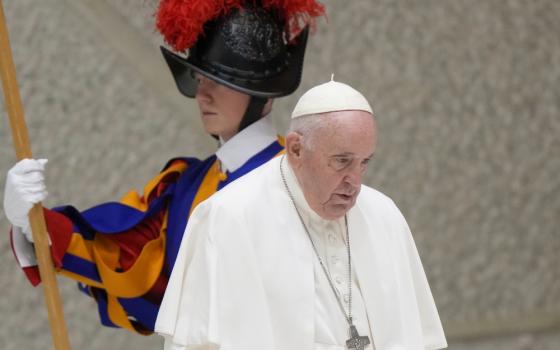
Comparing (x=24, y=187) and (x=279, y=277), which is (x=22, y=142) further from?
(x=279, y=277)

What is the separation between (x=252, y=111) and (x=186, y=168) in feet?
0.93

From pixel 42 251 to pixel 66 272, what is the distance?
0.12 meters

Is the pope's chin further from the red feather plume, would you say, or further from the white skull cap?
the red feather plume

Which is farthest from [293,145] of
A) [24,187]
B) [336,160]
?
[24,187]

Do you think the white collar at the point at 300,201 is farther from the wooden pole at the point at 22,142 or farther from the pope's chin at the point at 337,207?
the wooden pole at the point at 22,142

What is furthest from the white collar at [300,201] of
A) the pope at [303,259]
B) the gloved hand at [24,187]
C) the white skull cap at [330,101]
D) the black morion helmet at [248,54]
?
the gloved hand at [24,187]

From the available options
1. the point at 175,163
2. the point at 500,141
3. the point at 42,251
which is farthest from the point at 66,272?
the point at 500,141

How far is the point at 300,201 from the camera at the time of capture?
236 cm

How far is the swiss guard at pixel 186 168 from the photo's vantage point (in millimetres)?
2820

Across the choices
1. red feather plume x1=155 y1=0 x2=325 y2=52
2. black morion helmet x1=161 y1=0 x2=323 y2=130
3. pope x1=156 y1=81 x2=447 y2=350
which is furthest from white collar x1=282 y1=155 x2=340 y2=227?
red feather plume x1=155 y1=0 x2=325 y2=52

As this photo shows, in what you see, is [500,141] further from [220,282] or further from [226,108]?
[220,282]

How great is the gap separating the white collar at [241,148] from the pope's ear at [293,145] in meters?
0.54

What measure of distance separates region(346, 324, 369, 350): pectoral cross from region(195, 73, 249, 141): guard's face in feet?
2.51

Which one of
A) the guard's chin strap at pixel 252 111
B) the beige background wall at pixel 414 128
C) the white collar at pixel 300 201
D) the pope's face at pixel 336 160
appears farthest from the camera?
the beige background wall at pixel 414 128
